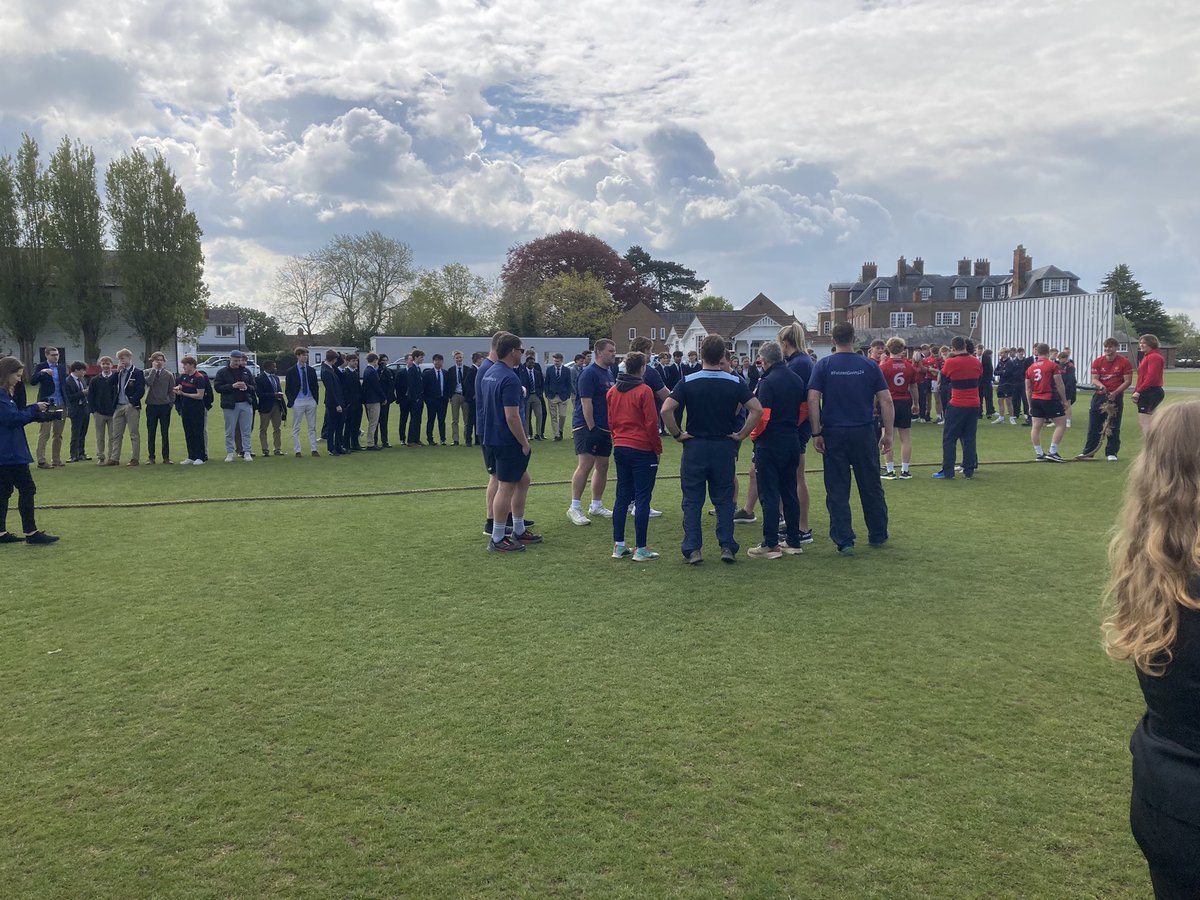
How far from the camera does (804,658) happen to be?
206 inches

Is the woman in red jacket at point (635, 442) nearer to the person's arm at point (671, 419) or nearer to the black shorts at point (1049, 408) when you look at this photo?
the person's arm at point (671, 419)

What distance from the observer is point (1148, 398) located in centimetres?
1388

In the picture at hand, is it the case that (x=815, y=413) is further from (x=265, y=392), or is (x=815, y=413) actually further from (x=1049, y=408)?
(x=265, y=392)

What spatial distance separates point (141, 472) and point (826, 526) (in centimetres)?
1140

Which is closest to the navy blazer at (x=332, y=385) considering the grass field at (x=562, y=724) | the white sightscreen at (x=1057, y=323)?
the grass field at (x=562, y=724)

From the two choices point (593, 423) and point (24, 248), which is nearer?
point (593, 423)

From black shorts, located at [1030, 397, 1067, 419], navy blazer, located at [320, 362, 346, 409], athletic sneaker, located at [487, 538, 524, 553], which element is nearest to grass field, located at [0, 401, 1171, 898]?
athletic sneaker, located at [487, 538, 524, 553]

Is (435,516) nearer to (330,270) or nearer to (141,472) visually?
(141,472)

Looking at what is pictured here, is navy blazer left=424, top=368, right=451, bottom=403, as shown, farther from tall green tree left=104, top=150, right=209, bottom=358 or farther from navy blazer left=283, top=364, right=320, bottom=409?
tall green tree left=104, top=150, right=209, bottom=358

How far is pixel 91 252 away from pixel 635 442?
50152mm

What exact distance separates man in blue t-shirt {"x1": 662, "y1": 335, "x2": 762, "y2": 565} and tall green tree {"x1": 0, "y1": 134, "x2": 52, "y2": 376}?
1992 inches

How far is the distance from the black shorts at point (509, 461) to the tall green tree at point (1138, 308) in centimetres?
8174

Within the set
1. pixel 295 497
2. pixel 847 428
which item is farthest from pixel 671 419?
pixel 295 497

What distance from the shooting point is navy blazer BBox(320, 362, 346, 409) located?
52.3 ft
